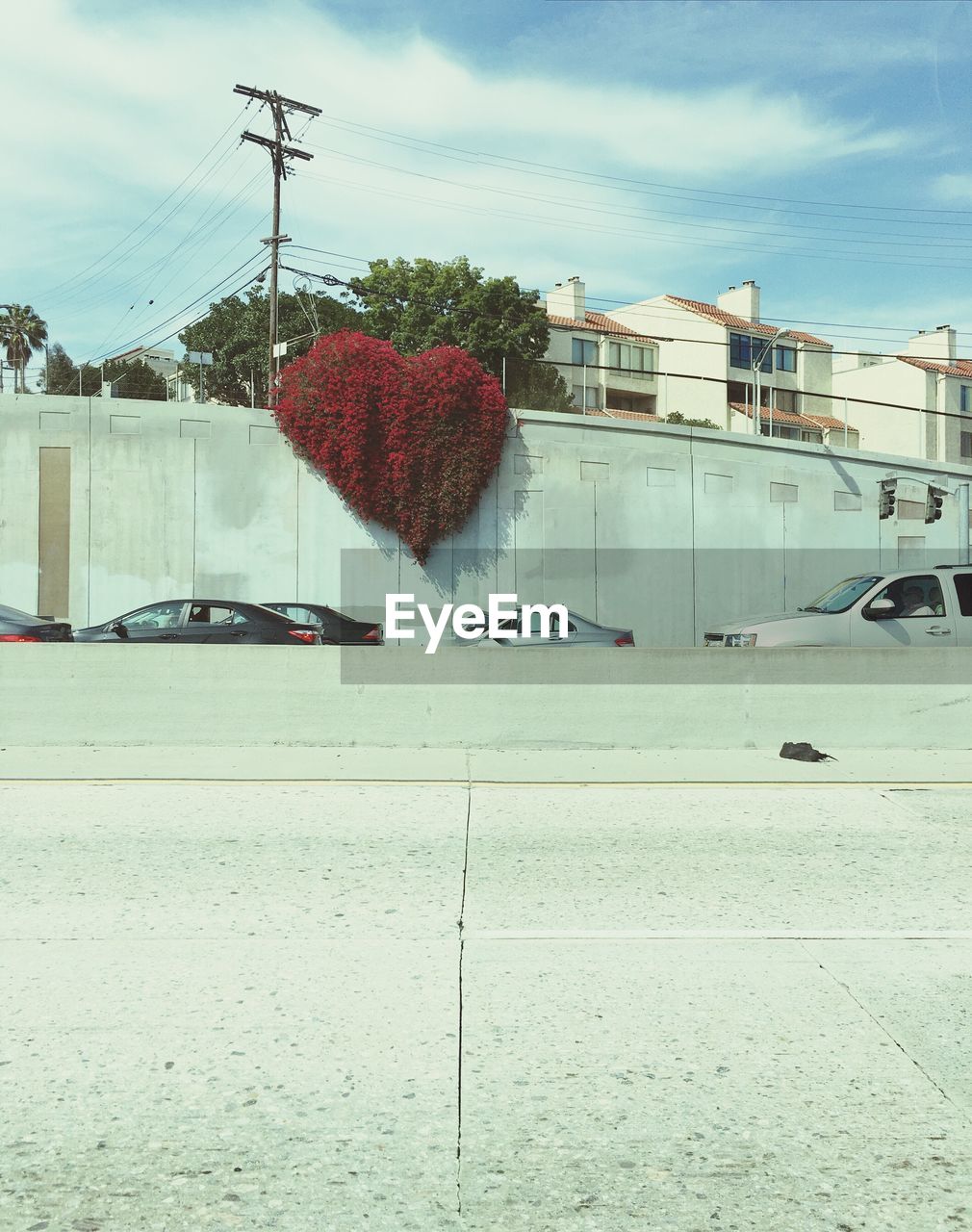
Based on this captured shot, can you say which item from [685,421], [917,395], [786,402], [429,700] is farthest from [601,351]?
[429,700]

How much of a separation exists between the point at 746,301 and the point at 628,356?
9.25 m

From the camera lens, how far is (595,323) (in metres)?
74.8

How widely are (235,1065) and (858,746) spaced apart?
9.84 m

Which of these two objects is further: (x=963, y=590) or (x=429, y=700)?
(x=963, y=590)

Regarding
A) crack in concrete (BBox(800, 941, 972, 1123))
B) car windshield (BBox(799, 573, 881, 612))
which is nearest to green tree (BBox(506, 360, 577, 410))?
car windshield (BBox(799, 573, 881, 612))

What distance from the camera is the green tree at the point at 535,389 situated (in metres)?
31.0

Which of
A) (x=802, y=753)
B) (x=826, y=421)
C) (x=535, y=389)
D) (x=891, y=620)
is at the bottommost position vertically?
(x=802, y=753)

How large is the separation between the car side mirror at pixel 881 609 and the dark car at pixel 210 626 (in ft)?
31.4

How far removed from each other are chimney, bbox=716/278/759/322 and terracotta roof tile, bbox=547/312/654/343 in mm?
6331

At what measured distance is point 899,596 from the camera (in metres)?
16.8

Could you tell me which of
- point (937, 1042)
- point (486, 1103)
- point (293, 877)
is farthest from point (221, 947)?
point (937, 1042)

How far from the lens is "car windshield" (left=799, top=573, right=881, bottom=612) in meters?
16.8

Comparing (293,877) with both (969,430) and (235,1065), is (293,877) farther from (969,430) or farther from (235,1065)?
(969,430)

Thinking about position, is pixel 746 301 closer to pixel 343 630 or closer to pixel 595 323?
pixel 595 323
